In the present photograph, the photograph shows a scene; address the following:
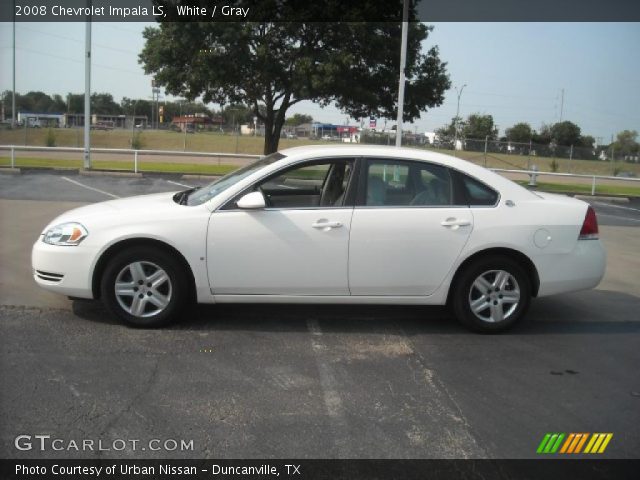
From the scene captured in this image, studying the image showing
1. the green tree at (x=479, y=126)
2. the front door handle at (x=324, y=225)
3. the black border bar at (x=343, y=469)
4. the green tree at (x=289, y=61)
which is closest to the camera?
the black border bar at (x=343, y=469)

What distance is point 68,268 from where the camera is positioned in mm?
4984

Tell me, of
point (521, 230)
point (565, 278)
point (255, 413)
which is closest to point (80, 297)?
point (255, 413)

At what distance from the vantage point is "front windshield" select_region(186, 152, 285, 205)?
5.32m

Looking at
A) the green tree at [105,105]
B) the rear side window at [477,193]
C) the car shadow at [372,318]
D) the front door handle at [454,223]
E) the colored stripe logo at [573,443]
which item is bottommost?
the colored stripe logo at [573,443]

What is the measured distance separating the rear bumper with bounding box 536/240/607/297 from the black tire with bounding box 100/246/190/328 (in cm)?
301

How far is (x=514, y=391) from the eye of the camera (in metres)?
4.16

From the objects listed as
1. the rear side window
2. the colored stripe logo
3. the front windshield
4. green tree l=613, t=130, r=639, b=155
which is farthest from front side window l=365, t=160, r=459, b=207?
green tree l=613, t=130, r=639, b=155

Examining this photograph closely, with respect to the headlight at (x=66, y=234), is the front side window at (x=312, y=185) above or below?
above

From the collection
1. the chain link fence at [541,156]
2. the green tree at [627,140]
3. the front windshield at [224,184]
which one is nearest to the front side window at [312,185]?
the front windshield at [224,184]

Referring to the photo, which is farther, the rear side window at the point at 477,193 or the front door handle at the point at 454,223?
the rear side window at the point at 477,193

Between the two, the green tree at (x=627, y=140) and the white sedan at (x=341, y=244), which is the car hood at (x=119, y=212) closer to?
the white sedan at (x=341, y=244)

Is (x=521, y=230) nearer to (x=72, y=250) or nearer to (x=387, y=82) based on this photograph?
(x=72, y=250)

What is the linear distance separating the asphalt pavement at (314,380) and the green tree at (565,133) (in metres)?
67.3

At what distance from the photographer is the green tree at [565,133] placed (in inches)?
2689
